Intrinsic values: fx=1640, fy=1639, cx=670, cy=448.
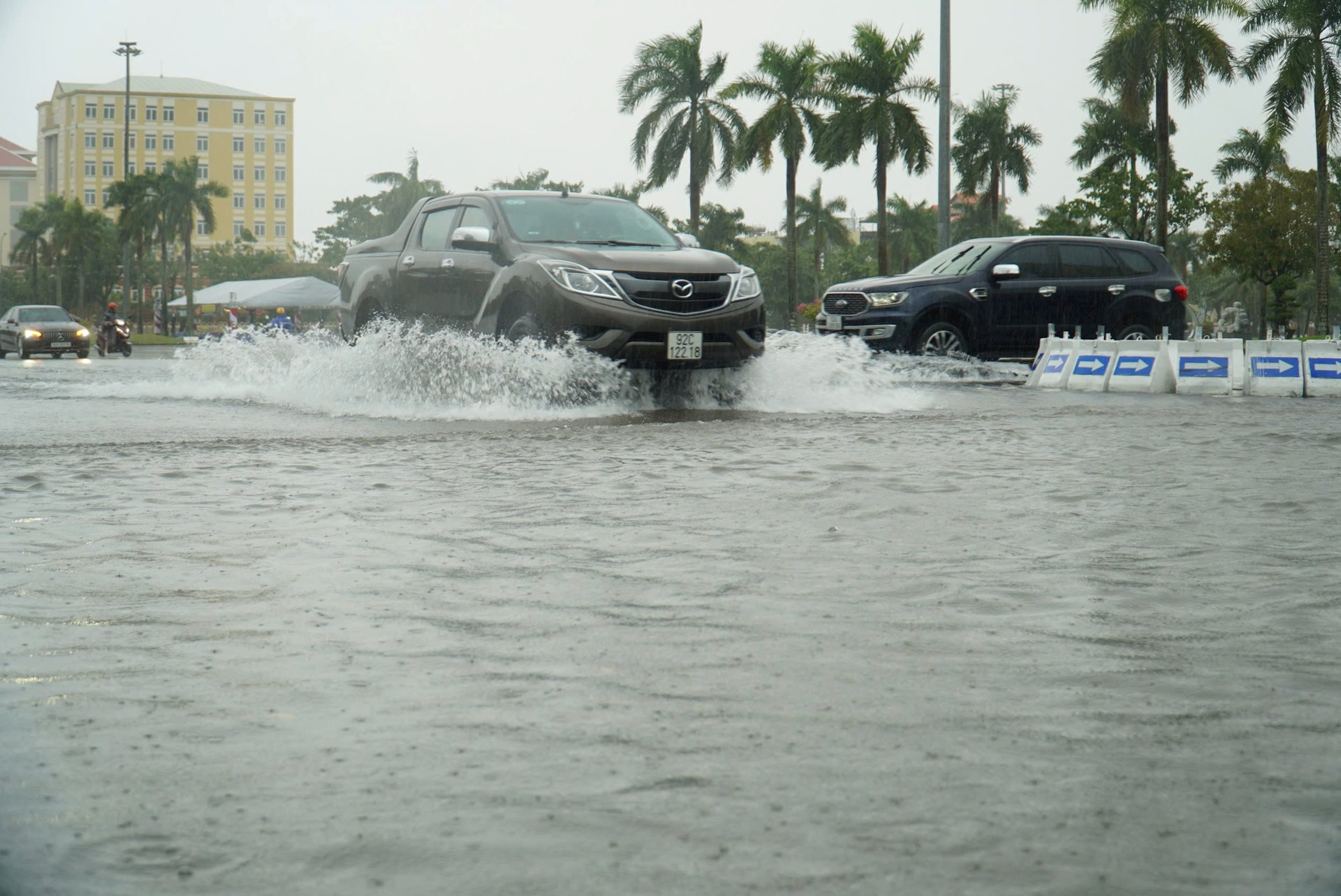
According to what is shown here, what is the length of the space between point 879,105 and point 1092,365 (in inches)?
1203

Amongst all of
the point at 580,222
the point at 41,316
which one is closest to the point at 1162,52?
the point at 41,316

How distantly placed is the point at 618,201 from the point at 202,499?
731 centimetres

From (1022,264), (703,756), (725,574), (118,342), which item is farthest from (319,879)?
(118,342)

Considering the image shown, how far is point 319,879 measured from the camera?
8.52 ft

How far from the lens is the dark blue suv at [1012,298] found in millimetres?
18719

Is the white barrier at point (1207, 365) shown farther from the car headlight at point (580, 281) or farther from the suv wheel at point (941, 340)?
the car headlight at point (580, 281)

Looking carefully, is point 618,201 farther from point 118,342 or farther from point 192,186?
point 192,186

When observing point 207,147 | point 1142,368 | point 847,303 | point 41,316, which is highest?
point 207,147

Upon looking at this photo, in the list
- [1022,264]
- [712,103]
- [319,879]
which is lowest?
[319,879]

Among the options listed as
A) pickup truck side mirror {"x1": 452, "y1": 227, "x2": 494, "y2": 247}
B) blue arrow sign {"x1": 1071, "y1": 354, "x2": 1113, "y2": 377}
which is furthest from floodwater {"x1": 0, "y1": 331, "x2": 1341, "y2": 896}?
blue arrow sign {"x1": 1071, "y1": 354, "x2": 1113, "y2": 377}

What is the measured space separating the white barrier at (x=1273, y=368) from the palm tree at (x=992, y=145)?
46.6 metres

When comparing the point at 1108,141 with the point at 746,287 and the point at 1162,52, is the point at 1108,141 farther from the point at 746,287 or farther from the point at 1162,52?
the point at 746,287

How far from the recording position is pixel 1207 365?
58.8 ft

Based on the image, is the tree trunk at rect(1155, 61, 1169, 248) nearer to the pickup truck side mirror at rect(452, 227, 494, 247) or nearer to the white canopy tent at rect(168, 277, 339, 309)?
the pickup truck side mirror at rect(452, 227, 494, 247)
